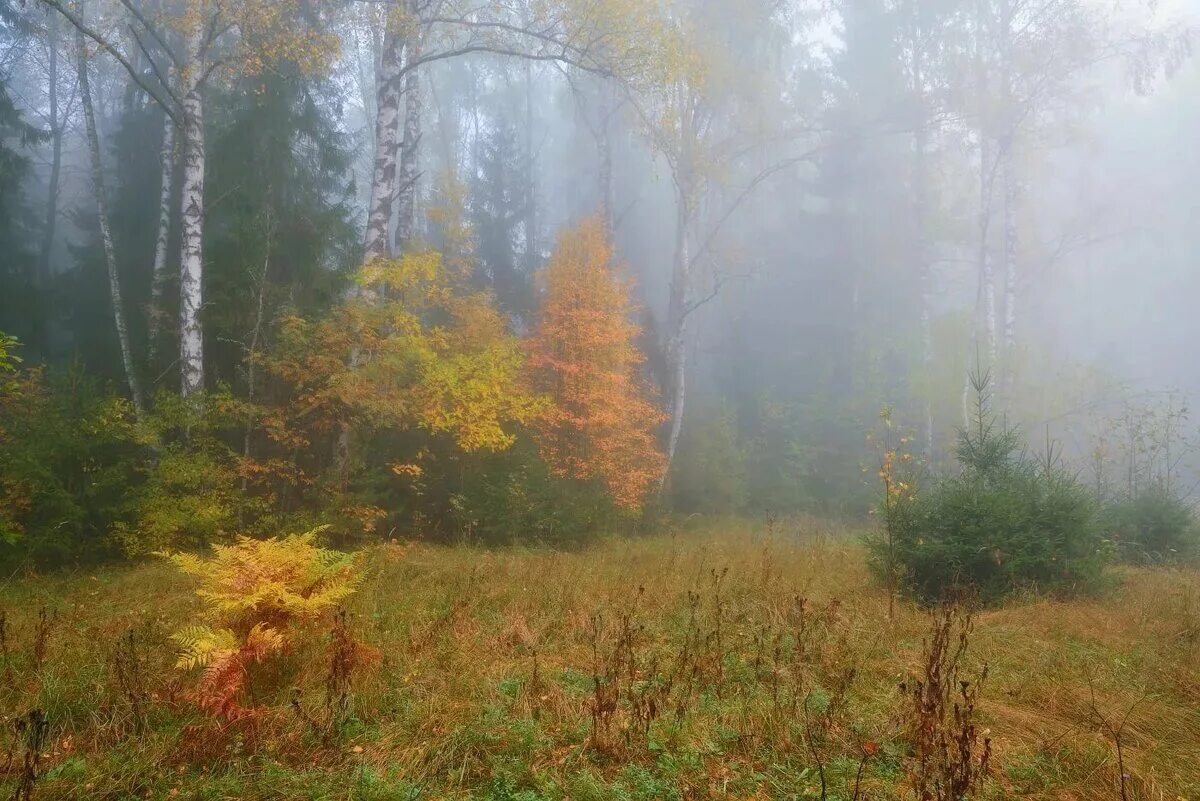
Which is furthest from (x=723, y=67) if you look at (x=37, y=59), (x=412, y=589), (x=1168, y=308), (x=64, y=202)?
(x=1168, y=308)

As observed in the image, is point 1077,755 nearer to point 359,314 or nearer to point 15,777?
point 15,777

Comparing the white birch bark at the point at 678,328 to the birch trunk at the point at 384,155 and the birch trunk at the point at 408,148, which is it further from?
the birch trunk at the point at 384,155

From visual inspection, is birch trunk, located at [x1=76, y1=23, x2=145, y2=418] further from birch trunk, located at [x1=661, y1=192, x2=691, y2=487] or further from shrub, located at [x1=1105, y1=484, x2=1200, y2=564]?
shrub, located at [x1=1105, y1=484, x2=1200, y2=564]

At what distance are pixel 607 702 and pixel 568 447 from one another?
1121cm

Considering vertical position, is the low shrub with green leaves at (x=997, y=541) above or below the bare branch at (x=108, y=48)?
below

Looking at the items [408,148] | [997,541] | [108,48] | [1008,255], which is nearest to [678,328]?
[408,148]

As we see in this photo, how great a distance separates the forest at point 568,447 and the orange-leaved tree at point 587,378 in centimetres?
10

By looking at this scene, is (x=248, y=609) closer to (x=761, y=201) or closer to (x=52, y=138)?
(x=52, y=138)

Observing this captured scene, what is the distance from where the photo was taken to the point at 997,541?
25.2 ft

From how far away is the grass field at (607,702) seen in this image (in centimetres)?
342

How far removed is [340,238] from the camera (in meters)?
13.3

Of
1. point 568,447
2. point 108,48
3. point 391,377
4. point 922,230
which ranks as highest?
point 922,230

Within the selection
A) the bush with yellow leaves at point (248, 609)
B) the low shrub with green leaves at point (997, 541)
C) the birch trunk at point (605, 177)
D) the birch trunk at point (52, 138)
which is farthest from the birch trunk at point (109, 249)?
the low shrub with green leaves at point (997, 541)

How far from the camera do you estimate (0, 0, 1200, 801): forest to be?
387 centimetres
